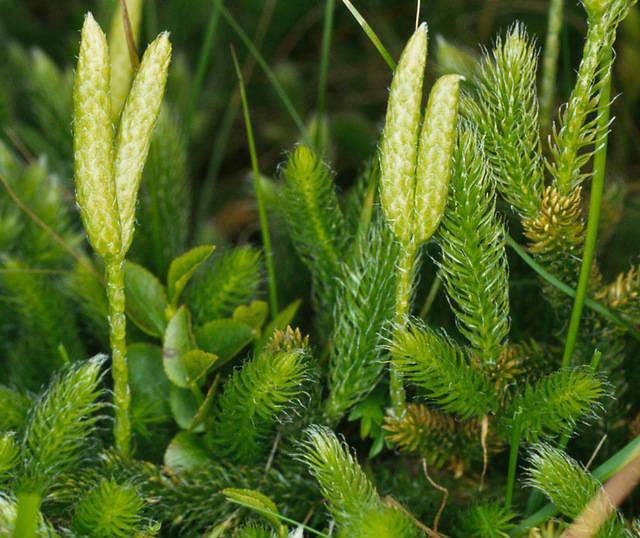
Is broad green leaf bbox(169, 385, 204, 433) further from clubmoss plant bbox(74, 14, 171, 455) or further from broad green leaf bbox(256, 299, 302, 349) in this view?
clubmoss plant bbox(74, 14, 171, 455)

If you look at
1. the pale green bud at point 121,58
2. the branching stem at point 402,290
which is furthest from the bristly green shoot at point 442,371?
the pale green bud at point 121,58

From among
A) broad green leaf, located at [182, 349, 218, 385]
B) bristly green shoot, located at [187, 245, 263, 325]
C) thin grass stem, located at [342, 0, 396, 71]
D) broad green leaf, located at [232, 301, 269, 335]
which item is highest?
thin grass stem, located at [342, 0, 396, 71]

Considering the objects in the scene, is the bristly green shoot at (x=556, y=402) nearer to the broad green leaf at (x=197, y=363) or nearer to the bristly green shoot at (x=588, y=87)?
the bristly green shoot at (x=588, y=87)

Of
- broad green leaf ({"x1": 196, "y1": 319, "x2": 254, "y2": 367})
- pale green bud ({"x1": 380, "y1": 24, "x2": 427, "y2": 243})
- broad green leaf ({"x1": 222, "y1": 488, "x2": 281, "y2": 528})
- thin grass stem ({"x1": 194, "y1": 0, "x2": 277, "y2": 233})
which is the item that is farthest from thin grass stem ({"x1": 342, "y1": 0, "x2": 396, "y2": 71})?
thin grass stem ({"x1": 194, "y1": 0, "x2": 277, "y2": 233})

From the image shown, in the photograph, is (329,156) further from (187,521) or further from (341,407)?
(187,521)

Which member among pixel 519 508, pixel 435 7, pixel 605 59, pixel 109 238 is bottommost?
pixel 519 508

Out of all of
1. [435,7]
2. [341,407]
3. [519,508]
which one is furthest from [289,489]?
[435,7]
